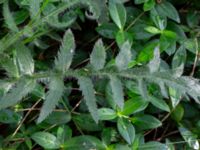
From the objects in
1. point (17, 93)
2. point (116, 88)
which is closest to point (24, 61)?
point (17, 93)

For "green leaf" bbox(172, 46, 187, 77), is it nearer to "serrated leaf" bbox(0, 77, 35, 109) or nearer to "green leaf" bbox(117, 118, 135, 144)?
"green leaf" bbox(117, 118, 135, 144)

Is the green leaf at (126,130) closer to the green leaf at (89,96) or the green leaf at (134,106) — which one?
the green leaf at (134,106)

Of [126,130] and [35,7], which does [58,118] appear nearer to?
[126,130]

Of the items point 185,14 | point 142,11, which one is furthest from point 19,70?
point 185,14

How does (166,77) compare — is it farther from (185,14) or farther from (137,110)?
(185,14)

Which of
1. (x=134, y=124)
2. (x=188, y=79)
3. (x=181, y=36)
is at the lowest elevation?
(x=134, y=124)

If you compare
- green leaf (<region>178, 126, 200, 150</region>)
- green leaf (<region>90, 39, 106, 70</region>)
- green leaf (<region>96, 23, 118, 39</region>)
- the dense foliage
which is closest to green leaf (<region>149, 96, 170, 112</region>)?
the dense foliage
